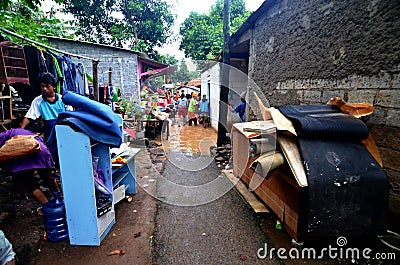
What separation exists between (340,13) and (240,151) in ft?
8.55

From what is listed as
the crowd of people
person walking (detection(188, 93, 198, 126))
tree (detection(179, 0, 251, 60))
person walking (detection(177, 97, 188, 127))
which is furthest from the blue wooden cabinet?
tree (detection(179, 0, 251, 60))

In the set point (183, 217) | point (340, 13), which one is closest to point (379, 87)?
point (340, 13)

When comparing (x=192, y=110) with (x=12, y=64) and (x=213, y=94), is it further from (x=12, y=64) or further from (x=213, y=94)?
(x=12, y=64)

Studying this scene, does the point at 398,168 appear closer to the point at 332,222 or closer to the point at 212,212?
the point at 332,222

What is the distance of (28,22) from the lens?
6.48 meters

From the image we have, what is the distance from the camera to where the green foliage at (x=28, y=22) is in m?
4.93

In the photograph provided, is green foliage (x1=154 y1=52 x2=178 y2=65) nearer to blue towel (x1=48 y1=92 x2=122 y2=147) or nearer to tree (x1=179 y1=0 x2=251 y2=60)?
tree (x1=179 y1=0 x2=251 y2=60)

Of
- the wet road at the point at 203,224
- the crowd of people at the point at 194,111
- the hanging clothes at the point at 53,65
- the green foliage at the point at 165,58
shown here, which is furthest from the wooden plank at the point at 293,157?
the green foliage at the point at 165,58

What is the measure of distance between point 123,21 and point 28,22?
34.3 ft

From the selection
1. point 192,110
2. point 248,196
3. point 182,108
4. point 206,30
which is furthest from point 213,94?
point 206,30

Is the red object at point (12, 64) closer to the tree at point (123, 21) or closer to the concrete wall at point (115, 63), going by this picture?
the concrete wall at point (115, 63)

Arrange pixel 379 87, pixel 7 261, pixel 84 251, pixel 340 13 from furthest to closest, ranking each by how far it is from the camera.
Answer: pixel 340 13 → pixel 379 87 → pixel 84 251 → pixel 7 261

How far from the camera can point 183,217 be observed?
3105mm

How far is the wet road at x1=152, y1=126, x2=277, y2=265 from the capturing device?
7.71 feet
